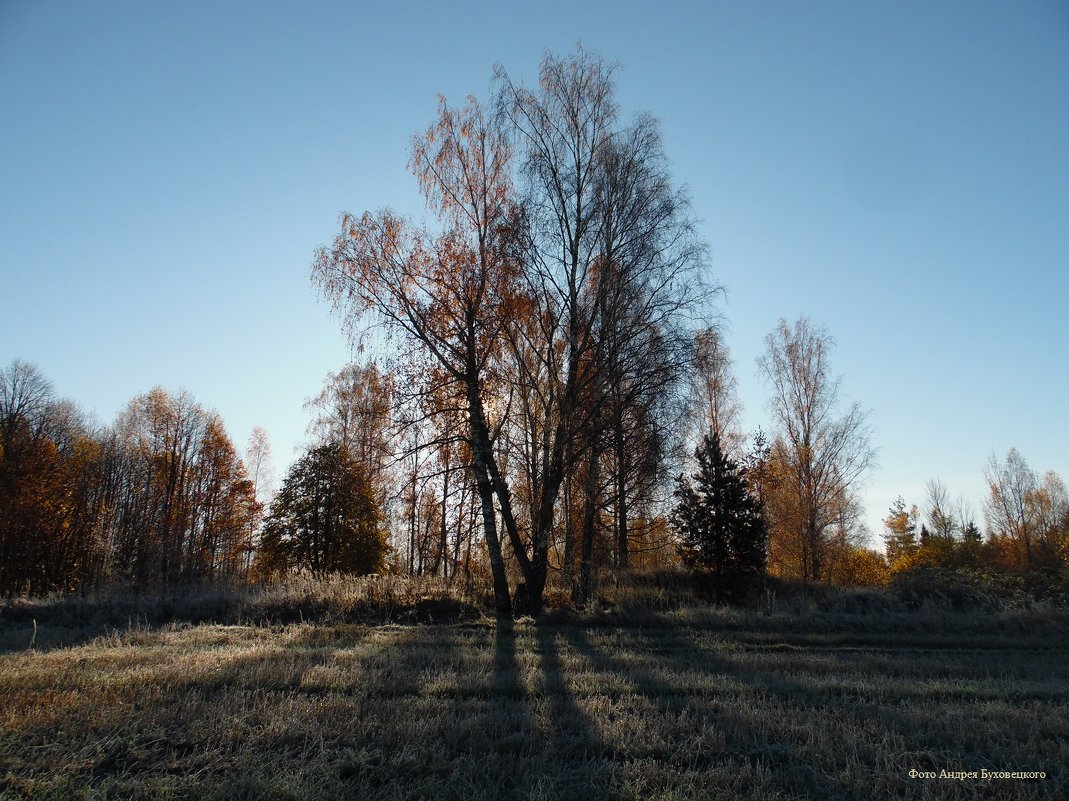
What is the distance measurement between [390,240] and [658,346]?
7327mm

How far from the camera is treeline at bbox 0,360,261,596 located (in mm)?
33312

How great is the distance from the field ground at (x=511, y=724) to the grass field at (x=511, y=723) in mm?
22

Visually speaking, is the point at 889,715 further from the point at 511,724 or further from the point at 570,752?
the point at 511,724

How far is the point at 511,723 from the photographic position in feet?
17.2

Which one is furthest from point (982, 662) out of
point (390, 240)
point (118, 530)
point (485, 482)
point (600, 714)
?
point (118, 530)

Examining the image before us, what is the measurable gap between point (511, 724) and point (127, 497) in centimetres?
4872

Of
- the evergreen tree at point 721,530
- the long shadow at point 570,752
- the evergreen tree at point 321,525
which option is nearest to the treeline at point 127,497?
the evergreen tree at point 321,525

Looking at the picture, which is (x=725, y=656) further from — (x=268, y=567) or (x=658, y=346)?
(x=268, y=567)

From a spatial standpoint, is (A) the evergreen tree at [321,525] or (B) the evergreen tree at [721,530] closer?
(B) the evergreen tree at [721,530]

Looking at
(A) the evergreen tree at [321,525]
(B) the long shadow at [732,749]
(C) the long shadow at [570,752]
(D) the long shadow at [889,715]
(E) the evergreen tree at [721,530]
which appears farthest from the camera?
(A) the evergreen tree at [321,525]

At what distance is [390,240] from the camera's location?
15.5 meters

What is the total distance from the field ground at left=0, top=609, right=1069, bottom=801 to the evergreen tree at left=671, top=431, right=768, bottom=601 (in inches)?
361

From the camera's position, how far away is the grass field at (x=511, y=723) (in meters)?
3.92

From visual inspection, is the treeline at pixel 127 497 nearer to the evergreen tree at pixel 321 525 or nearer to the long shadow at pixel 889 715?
the evergreen tree at pixel 321 525
